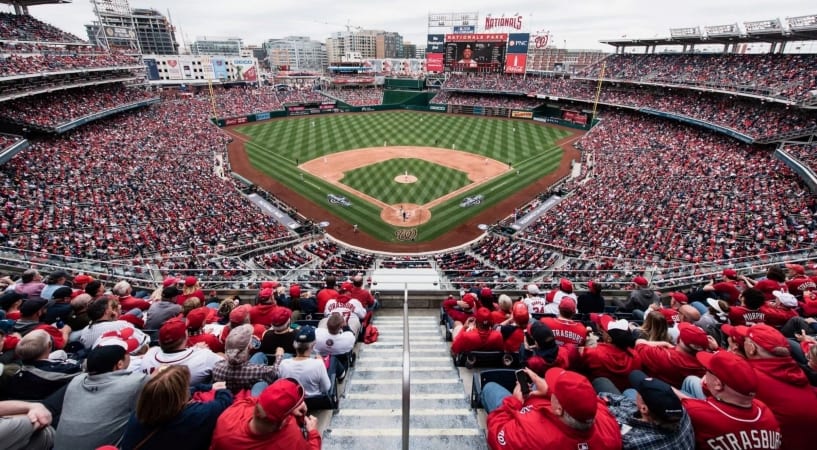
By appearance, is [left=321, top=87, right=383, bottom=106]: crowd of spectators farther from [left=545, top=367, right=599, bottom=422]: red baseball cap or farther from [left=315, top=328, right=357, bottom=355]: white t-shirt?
[left=545, top=367, right=599, bottom=422]: red baseball cap

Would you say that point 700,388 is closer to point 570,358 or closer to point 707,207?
point 570,358

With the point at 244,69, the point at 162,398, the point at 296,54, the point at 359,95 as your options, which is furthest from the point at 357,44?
the point at 162,398

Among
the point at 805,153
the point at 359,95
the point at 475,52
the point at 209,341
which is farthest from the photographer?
the point at 359,95

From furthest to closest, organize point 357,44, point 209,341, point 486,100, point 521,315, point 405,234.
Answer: point 357,44 → point 486,100 → point 405,234 → point 521,315 → point 209,341

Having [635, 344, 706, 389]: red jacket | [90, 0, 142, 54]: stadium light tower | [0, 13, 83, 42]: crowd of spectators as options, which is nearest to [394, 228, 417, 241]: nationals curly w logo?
[635, 344, 706, 389]: red jacket

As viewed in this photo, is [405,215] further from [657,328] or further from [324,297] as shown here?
[657,328]
